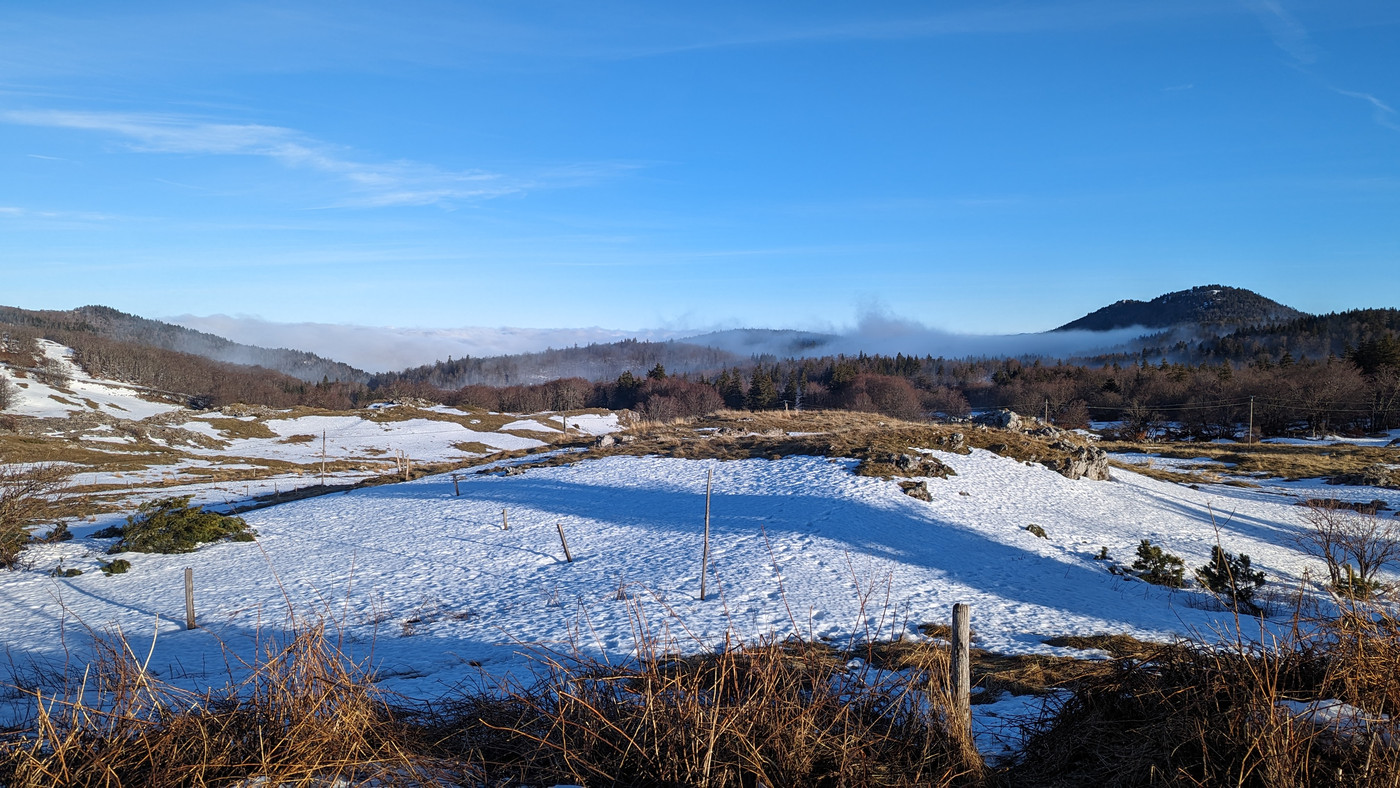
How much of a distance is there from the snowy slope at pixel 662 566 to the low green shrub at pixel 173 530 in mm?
599

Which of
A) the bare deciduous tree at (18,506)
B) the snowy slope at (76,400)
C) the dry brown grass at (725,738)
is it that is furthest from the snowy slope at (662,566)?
the snowy slope at (76,400)

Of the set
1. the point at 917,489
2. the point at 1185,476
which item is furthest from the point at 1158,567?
the point at 1185,476

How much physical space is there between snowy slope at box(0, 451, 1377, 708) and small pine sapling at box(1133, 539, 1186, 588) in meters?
0.48

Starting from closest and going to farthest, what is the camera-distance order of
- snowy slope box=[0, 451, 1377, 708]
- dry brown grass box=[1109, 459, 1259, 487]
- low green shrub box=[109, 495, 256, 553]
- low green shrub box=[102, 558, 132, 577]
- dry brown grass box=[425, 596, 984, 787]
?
1. dry brown grass box=[425, 596, 984, 787]
2. snowy slope box=[0, 451, 1377, 708]
3. low green shrub box=[102, 558, 132, 577]
4. low green shrub box=[109, 495, 256, 553]
5. dry brown grass box=[1109, 459, 1259, 487]

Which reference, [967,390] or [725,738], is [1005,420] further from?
[967,390]

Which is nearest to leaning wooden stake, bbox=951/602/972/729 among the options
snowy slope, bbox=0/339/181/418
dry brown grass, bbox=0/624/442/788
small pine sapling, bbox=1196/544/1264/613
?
dry brown grass, bbox=0/624/442/788

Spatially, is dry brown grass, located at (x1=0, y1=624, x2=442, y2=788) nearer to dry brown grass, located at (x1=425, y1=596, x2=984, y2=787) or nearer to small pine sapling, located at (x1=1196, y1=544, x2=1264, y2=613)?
dry brown grass, located at (x1=425, y1=596, x2=984, y2=787)

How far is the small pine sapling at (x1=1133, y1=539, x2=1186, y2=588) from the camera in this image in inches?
649

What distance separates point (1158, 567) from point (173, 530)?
27262mm

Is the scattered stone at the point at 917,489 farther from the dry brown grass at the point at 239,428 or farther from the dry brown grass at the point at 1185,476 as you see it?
the dry brown grass at the point at 239,428

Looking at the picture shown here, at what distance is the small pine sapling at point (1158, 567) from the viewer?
16.5 meters

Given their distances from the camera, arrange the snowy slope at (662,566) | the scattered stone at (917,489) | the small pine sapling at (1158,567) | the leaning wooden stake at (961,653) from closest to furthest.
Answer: the leaning wooden stake at (961,653) < the snowy slope at (662,566) < the small pine sapling at (1158,567) < the scattered stone at (917,489)

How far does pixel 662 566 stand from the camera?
1697 cm

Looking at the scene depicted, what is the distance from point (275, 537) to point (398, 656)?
14397 mm
